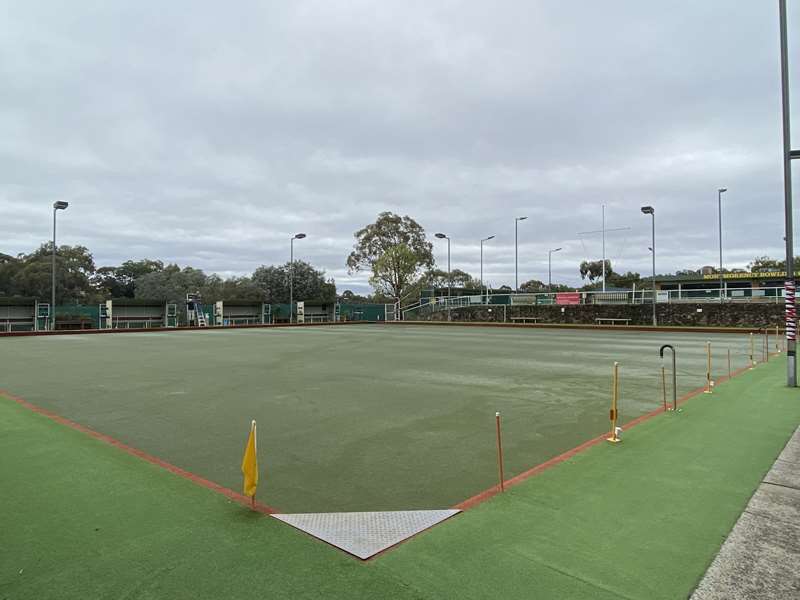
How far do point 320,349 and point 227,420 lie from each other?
13090 millimetres

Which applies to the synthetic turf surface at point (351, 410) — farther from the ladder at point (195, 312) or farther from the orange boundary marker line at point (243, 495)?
the ladder at point (195, 312)

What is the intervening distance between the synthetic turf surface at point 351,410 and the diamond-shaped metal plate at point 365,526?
0.25 meters

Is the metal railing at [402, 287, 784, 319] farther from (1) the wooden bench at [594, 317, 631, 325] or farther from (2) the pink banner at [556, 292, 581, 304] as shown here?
(1) the wooden bench at [594, 317, 631, 325]

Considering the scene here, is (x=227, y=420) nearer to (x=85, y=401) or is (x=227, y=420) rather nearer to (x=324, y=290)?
(x=85, y=401)

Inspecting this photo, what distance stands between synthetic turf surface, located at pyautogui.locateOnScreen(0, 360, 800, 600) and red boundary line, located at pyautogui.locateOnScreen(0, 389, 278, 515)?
0.12m

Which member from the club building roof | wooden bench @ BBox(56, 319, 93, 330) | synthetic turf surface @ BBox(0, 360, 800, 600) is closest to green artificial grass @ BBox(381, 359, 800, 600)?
synthetic turf surface @ BBox(0, 360, 800, 600)

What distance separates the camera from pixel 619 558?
3.62m

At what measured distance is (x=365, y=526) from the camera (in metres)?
4.21

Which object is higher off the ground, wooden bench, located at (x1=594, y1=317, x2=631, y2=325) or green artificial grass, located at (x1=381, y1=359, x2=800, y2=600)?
wooden bench, located at (x1=594, y1=317, x2=631, y2=325)

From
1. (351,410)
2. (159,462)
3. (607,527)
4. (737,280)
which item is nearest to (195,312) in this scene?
(351,410)

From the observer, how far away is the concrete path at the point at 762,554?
127 inches

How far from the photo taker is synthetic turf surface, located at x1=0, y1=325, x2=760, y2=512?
18.2 feet

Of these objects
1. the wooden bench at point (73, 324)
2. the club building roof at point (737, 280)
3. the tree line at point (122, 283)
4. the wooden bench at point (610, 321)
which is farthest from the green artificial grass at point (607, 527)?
the club building roof at point (737, 280)

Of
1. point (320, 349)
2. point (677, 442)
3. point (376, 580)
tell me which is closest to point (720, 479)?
point (677, 442)
